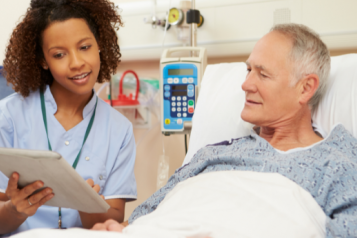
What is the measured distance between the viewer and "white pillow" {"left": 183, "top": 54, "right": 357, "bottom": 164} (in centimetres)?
132

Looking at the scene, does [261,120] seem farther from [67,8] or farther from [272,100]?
[67,8]

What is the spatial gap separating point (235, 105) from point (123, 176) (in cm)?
58

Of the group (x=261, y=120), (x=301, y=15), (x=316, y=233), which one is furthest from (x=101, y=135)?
(x=301, y=15)

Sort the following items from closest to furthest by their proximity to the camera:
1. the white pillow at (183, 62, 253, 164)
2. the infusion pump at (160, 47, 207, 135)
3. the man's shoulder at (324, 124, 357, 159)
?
the man's shoulder at (324, 124, 357, 159) → the white pillow at (183, 62, 253, 164) → the infusion pump at (160, 47, 207, 135)

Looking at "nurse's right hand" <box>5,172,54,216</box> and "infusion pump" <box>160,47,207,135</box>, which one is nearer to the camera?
"nurse's right hand" <box>5,172,54,216</box>

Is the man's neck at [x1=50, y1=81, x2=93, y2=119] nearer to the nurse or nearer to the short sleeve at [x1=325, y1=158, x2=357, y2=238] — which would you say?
the nurse

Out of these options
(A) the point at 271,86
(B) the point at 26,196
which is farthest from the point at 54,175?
(A) the point at 271,86

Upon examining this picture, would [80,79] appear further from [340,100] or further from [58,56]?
[340,100]

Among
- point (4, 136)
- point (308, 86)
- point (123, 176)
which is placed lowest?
point (123, 176)

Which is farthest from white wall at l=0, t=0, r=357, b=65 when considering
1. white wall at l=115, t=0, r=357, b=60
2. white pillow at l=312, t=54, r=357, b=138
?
white pillow at l=312, t=54, r=357, b=138

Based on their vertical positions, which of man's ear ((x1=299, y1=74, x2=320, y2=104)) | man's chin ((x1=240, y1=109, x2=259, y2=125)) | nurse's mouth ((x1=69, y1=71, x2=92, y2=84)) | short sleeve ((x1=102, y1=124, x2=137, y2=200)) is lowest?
short sleeve ((x1=102, y1=124, x2=137, y2=200))

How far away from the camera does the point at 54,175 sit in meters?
0.94

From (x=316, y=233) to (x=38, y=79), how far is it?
3.84ft

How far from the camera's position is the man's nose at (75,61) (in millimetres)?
1280
